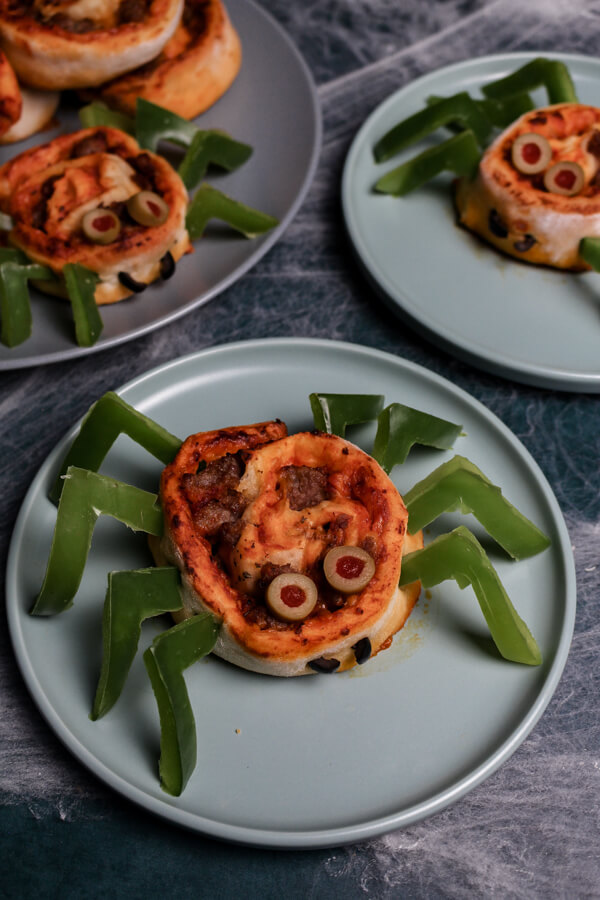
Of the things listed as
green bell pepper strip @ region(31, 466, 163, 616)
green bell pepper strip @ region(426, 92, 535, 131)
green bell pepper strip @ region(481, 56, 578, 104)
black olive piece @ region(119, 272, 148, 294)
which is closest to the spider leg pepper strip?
black olive piece @ region(119, 272, 148, 294)

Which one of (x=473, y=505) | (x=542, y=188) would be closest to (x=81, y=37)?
(x=542, y=188)

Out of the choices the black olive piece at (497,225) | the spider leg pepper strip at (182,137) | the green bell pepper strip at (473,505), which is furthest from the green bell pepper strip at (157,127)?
Result: the green bell pepper strip at (473,505)

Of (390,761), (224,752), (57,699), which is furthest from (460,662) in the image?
(57,699)

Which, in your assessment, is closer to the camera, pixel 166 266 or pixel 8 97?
pixel 166 266

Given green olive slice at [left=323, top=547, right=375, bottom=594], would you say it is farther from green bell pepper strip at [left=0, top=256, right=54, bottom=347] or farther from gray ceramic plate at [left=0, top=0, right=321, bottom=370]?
green bell pepper strip at [left=0, top=256, right=54, bottom=347]

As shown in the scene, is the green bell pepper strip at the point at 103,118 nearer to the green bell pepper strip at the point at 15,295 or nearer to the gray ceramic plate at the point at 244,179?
the gray ceramic plate at the point at 244,179

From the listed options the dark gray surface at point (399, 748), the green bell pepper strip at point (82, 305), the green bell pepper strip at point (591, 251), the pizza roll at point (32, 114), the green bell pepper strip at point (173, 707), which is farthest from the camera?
the pizza roll at point (32, 114)

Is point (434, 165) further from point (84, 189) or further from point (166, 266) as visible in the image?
point (84, 189)
